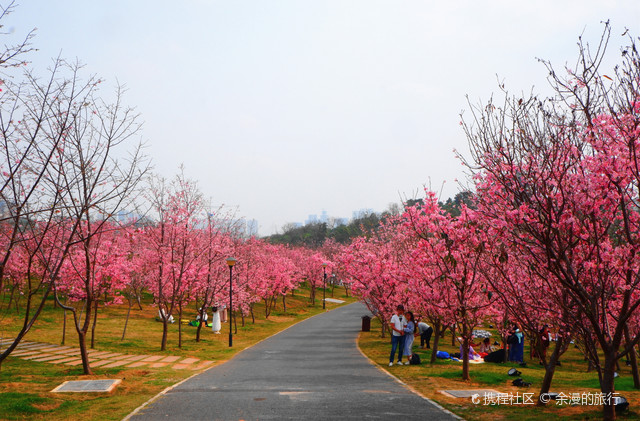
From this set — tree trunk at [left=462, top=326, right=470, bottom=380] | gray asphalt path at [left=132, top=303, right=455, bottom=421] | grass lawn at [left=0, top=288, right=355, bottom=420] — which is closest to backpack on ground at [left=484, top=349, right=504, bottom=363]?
gray asphalt path at [left=132, top=303, right=455, bottom=421]

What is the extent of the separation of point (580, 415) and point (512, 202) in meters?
3.91

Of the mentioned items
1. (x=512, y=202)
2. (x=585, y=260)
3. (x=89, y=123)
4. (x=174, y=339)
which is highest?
(x=89, y=123)

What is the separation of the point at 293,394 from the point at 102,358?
9.61 meters

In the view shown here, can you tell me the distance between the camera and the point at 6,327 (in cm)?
2559

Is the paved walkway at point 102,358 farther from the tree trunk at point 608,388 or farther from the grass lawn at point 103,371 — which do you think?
the tree trunk at point 608,388

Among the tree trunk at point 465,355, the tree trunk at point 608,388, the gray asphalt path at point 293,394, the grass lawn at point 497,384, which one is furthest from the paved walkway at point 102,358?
the tree trunk at point 608,388

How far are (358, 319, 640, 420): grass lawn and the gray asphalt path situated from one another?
57 centimetres

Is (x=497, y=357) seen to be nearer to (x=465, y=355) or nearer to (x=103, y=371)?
(x=465, y=355)

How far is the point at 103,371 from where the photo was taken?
568 inches

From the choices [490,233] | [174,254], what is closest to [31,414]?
[490,233]

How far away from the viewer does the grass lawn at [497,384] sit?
9.16 metres

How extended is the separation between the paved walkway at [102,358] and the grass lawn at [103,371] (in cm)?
68

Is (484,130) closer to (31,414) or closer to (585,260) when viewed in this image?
(585,260)

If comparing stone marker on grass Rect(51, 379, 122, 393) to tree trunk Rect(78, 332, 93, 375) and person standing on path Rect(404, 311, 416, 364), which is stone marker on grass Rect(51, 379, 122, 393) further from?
person standing on path Rect(404, 311, 416, 364)
